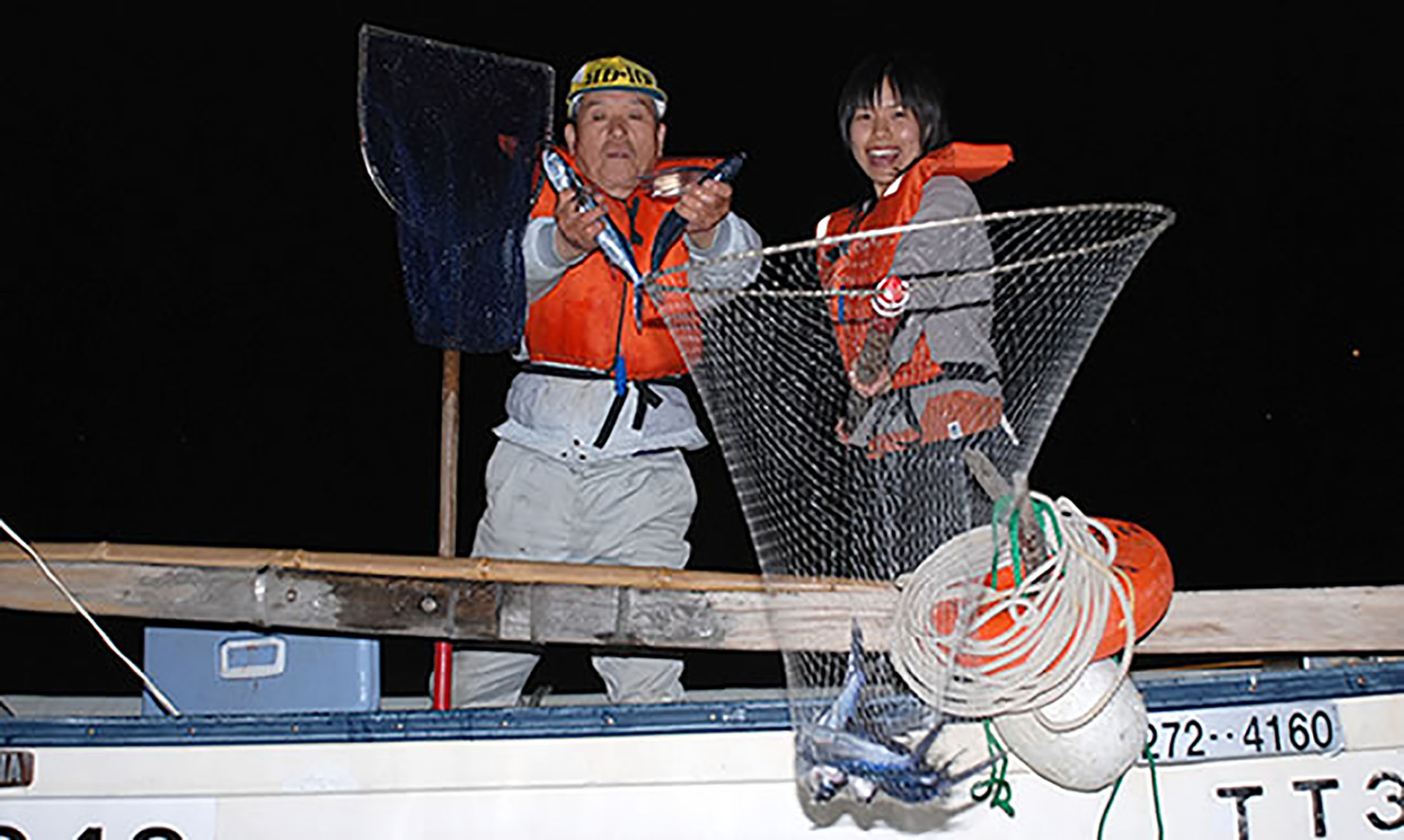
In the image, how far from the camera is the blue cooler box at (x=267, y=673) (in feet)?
10.1

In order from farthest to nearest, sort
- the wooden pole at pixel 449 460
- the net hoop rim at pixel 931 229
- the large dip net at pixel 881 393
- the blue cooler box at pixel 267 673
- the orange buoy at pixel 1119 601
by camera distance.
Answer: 1. the wooden pole at pixel 449 460
2. the blue cooler box at pixel 267 673
3. the large dip net at pixel 881 393
4. the orange buoy at pixel 1119 601
5. the net hoop rim at pixel 931 229

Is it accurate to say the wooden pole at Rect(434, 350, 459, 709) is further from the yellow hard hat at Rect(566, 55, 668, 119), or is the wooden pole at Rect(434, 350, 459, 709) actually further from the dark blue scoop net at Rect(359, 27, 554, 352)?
the yellow hard hat at Rect(566, 55, 668, 119)

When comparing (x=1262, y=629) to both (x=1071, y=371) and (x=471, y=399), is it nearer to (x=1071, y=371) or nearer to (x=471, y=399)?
(x=1071, y=371)

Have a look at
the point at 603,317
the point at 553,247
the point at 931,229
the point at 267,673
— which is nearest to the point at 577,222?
the point at 553,247

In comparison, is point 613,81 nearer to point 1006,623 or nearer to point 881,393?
point 881,393

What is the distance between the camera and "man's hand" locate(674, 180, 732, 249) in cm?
279

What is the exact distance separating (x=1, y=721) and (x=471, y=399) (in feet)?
17.6

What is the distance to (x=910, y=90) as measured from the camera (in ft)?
Answer: 9.73

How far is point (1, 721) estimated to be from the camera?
9.21 ft

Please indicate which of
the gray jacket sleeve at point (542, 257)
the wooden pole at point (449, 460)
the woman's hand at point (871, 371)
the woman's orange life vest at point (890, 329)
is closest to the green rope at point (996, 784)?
the woman's orange life vest at point (890, 329)

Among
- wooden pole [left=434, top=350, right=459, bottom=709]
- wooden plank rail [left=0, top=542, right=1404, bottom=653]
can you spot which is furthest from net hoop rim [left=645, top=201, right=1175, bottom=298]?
wooden pole [left=434, top=350, right=459, bottom=709]

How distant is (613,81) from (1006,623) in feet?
5.70

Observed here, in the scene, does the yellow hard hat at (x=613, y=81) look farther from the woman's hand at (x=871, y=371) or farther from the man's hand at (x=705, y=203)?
the woman's hand at (x=871, y=371)

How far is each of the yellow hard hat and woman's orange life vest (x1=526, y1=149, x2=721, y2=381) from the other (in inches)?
7.1
